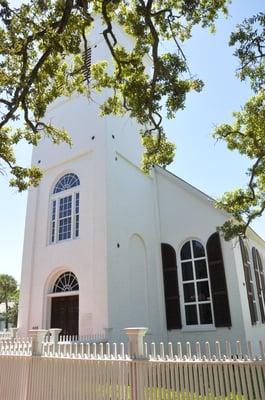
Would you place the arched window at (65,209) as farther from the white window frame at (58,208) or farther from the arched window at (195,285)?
the arched window at (195,285)

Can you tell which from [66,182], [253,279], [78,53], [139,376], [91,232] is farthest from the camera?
[66,182]

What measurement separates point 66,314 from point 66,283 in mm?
1273

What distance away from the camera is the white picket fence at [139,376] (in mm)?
4793

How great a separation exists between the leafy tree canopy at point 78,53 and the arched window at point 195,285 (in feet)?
18.9

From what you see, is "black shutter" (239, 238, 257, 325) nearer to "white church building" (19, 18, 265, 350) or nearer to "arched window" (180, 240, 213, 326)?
"white church building" (19, 18, 265, 350)

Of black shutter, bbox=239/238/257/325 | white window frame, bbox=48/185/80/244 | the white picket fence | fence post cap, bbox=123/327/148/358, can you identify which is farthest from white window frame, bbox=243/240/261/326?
fence post cap, bbox=123/327/148/358

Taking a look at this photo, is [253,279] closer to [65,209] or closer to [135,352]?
[65,209]

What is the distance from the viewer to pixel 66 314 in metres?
13.5

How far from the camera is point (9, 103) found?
848 cm

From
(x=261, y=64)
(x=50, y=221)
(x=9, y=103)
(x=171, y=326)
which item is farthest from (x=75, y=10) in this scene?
(x=171, y=326)

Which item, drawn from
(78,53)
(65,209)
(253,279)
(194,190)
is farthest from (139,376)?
(253,279)

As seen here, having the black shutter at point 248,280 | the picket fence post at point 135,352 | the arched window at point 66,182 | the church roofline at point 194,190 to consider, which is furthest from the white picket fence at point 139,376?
the church roofline at point 194,190

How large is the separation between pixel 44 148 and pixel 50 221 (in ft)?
13.9

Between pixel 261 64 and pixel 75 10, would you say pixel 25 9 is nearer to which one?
pixel 75 10
